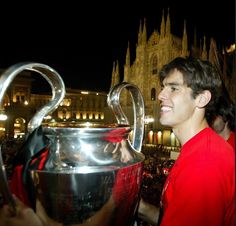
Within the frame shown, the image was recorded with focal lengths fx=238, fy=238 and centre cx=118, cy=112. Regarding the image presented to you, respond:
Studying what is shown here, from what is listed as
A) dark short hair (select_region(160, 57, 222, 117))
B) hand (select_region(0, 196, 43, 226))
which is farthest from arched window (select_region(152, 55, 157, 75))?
hand (select_region(0, 196, 43, 226))

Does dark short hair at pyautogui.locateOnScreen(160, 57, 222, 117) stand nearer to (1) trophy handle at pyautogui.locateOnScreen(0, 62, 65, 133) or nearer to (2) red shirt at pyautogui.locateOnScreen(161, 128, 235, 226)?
(2) red shirt at pyautogui.locateOnScreen(161, 128, 235, 226)

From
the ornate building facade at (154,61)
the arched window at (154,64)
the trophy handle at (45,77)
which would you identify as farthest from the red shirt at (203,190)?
the arched window at (154,64)

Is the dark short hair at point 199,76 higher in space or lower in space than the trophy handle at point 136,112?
higher

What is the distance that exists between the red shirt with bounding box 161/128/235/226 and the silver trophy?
24 centimetres

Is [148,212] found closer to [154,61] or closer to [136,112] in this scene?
[136,112]

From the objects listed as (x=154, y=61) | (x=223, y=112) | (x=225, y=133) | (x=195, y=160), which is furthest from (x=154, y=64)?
(x=195, y=160)

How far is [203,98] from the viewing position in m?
1.76

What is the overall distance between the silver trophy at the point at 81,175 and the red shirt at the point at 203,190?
0.24 meters

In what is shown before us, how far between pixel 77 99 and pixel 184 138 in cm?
5314

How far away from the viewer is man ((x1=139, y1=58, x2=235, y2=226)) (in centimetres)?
118

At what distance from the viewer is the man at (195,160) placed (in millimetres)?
1185

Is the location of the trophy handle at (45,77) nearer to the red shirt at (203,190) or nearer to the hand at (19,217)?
the hand at (19,217)

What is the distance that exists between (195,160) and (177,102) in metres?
0.52

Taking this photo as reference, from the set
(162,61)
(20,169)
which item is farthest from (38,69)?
(162,61)
